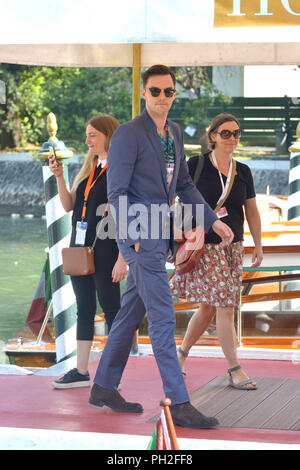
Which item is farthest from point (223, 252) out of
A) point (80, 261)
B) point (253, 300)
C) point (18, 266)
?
point (18, 266)

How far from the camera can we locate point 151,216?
4520 millimetres

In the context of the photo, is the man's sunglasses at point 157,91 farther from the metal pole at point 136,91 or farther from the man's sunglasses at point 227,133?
the metal pole at point 136,91

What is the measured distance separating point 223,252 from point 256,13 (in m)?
1.35

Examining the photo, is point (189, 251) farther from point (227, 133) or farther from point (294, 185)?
point (294, 185)

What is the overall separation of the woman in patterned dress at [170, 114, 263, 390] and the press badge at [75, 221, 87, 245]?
63 cm

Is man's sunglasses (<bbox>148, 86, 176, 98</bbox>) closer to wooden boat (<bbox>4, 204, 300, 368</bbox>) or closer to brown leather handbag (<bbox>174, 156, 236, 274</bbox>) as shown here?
brown leather handbag (<bbox>174, 156, 236, 274</bbox>)

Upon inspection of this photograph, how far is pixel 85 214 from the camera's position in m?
5.37

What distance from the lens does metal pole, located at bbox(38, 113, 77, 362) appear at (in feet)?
24.2

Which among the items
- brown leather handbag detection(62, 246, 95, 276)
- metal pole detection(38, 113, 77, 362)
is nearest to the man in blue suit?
brown leather handbag detection(62, 246, 95, 276)
